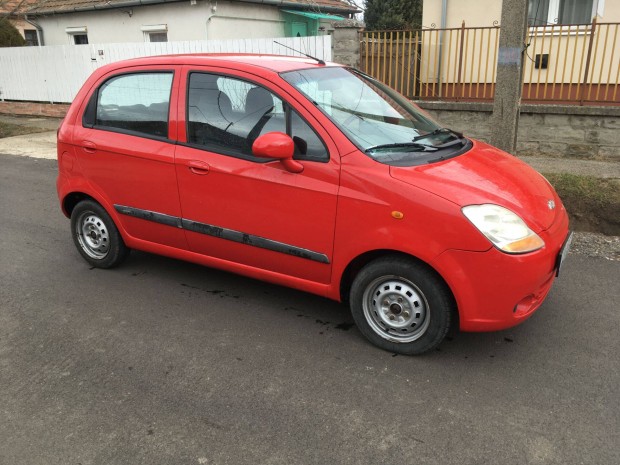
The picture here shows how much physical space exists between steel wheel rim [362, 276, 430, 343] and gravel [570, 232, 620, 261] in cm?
258

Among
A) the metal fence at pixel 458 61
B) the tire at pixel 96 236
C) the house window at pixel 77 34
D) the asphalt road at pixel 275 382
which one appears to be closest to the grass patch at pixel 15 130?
the house window at pixel 77 34

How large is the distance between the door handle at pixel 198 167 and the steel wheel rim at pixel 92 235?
4.17 ft

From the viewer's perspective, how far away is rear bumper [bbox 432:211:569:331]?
10.4ft

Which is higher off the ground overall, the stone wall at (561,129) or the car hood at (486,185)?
the car hood at (486,185)

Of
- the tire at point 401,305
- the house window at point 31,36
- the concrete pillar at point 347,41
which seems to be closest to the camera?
the tire at point 401,305

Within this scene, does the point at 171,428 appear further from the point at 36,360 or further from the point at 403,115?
the point at 403,115

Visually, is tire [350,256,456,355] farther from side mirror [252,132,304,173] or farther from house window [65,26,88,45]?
house window [65,26,88,45]

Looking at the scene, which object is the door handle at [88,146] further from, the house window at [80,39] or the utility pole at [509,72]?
the house window at [80,39]

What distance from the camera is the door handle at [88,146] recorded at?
15.1 feet

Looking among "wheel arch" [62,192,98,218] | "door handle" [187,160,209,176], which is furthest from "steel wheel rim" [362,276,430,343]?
"wheel arch" [62,192,98,218]

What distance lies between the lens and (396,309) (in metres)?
3.54

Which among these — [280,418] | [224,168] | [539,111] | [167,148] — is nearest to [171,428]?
[280,418]

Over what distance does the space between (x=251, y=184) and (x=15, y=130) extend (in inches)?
507

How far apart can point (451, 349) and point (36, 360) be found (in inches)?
107
